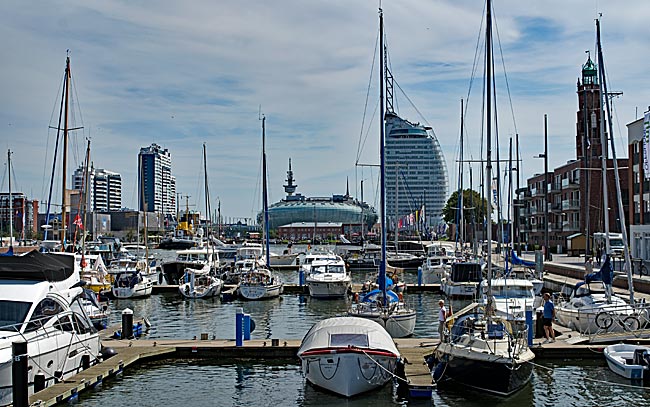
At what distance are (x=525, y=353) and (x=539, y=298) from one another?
2070 cm

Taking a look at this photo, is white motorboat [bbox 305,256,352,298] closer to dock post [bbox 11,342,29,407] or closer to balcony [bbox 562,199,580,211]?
dock post [bbox 11,342,29,407]

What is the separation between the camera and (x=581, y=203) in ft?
280

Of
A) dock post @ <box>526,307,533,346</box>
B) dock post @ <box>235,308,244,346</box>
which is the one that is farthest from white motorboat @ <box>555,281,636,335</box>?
dock post @ <box>235,308,244,346</box>

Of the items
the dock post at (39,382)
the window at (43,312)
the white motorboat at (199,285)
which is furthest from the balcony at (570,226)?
the dock post at (39,382)

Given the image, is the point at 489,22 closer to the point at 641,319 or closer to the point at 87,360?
the point at 641,319

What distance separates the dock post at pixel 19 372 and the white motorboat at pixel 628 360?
18556mm

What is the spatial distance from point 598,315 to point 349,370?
13.7 meters

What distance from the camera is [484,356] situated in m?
21.4

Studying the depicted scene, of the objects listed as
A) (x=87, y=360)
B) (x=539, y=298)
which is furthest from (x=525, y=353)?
(x=539, y=298)

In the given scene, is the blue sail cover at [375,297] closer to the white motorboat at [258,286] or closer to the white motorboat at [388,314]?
the white motorboat at [388,314]

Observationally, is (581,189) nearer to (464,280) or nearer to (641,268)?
(641,268)

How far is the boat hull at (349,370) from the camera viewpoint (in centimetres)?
2112

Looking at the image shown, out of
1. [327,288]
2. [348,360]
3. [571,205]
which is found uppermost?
[571,205]

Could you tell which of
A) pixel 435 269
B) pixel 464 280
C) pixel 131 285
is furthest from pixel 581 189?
pixel 131 285
